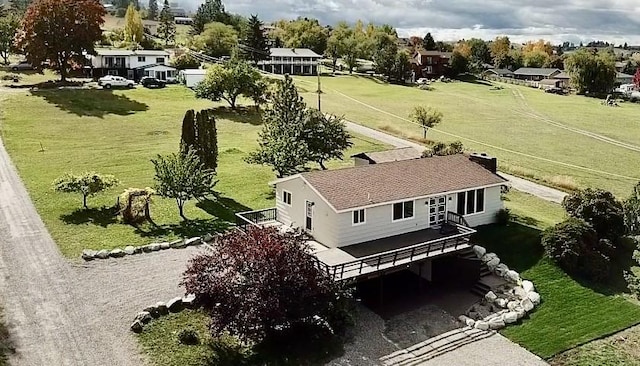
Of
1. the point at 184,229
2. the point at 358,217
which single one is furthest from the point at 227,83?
the point at 358,217

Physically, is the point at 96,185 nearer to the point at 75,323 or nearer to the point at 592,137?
the point at 75,323

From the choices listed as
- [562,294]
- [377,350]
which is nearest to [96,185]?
[377,350]

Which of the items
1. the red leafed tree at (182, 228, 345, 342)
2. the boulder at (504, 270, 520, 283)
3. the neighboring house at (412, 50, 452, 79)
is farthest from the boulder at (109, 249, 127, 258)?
the neighboring house at (412, 50, 452, 79)

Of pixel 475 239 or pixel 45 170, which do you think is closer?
pixel 475 239

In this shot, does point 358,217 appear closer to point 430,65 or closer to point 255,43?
point 255,43

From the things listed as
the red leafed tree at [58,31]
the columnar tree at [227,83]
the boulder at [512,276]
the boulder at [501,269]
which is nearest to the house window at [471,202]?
the boulder at [501,269]

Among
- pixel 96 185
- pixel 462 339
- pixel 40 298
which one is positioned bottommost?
pixel 462 339
